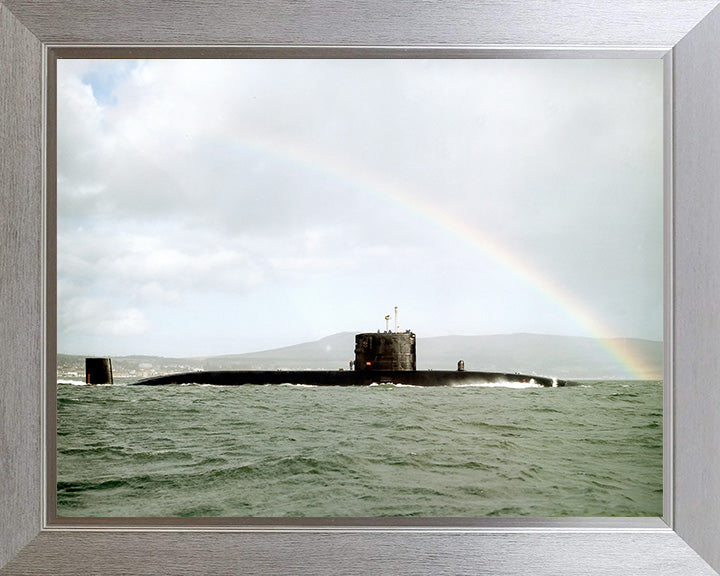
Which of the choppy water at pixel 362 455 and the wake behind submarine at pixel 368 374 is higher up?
the wake behind submarine at pixel 368 374

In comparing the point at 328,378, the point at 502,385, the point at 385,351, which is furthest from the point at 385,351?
the point at 502,385

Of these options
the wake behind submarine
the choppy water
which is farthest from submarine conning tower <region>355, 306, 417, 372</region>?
the choppy water

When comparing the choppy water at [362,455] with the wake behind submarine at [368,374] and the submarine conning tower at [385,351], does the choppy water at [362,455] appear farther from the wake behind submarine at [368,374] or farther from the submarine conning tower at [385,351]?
the submarine conning tower at [385,351]

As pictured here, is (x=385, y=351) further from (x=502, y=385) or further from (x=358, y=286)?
(x=502, y=385)

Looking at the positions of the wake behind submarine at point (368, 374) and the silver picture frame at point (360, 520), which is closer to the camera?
the silver picture frame at point (360, 520)

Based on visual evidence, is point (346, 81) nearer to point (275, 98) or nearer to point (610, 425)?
point (275, 98)

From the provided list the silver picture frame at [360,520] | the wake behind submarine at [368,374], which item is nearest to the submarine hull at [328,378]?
Result: the wake behind submarine at [368,374]

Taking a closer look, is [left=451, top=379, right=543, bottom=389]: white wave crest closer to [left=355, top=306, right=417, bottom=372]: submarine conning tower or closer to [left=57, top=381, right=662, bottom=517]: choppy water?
[left=57, top=381, right=662, bottom=517]: choppy water
